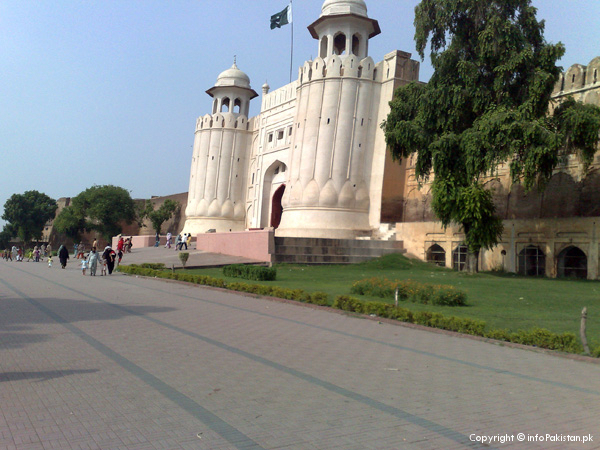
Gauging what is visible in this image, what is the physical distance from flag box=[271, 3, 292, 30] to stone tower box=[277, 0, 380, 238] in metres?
5.68

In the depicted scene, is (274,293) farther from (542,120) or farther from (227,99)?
(227,99)

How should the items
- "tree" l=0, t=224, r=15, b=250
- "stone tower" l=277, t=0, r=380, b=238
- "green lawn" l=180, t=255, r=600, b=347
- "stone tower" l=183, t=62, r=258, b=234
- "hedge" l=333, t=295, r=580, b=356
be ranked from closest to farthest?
1. "hedge" l=333, t=295, r=580, b=356
2. "green lawn" l=180, t=255, r=600, b=347
3. "stone tower" l=277, t=0, r=380, b=238
4. "stone tower" l=183, t=62, r=258, b=234
5. "tree" l=0, t=224, r=15, b=250

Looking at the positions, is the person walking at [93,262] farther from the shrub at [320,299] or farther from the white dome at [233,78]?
the white dome at [233,78]

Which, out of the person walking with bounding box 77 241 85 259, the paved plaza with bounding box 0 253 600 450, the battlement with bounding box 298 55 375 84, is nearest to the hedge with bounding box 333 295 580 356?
the paved plaza with bounding box 0 253 600 450

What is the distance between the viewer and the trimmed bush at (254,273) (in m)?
14.5

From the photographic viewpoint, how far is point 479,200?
16.2 m

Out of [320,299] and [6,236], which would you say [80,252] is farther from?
[6,236]

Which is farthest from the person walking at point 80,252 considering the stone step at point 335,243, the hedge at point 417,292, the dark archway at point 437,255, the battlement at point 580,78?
the battlement at point 580,78

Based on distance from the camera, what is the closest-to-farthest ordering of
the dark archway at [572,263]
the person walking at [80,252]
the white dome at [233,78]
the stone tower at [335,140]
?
→ the dark archway at [572,263] < the stone tower at [335,140] < the person walking at [80,252] < the white dome at [233,78]

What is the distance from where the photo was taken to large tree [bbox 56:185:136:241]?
46.4 metres

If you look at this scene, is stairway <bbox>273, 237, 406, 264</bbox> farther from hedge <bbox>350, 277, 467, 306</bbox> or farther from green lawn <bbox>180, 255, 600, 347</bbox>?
hedge <bbox>350, 277, 467, 306</bbox>

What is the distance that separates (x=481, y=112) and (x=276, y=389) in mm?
14895

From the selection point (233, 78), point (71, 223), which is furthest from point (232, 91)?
point (71, 223)

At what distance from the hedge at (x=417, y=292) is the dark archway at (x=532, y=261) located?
9.84m
